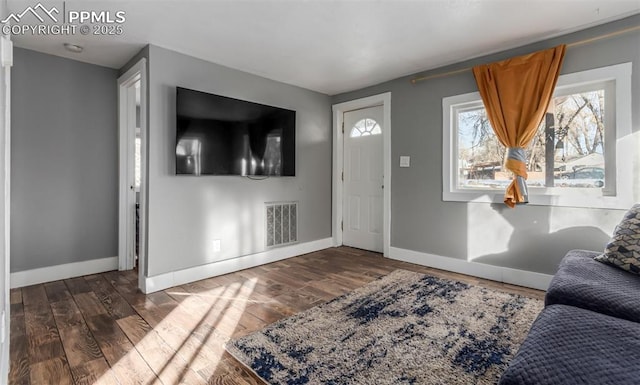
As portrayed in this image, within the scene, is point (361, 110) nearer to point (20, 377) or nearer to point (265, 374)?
point (265, 374)

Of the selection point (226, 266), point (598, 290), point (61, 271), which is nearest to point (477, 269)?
point (598, 290)

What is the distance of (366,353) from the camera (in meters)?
1.75

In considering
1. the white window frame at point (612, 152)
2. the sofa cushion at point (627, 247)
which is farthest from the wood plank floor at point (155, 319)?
the sofa cushion at point (627, 247)

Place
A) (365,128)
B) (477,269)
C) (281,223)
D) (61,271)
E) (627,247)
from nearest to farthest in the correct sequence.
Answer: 1. (627,247)
2. (61,271)
3. (477,269)
4. (281,223)
5. (365,128)

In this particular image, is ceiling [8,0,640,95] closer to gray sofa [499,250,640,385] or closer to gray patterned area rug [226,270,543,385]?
gray sofa [499,250,640,385]

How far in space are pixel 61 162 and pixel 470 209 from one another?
13.9 ft

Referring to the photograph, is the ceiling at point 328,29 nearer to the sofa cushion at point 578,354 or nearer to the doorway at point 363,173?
the doorway at point 363,173

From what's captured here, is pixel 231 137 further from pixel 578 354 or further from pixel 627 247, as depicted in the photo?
pixel 627 247

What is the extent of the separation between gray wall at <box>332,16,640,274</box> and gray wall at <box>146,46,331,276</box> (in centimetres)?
97

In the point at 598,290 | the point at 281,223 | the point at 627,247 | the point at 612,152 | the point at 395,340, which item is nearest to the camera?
the point at 598,290

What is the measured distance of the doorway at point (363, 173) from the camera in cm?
393

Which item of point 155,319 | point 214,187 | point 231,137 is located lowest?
point 155,319

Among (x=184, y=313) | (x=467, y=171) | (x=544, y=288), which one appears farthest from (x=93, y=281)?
(x=544, y=288)

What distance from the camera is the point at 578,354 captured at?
884mm
